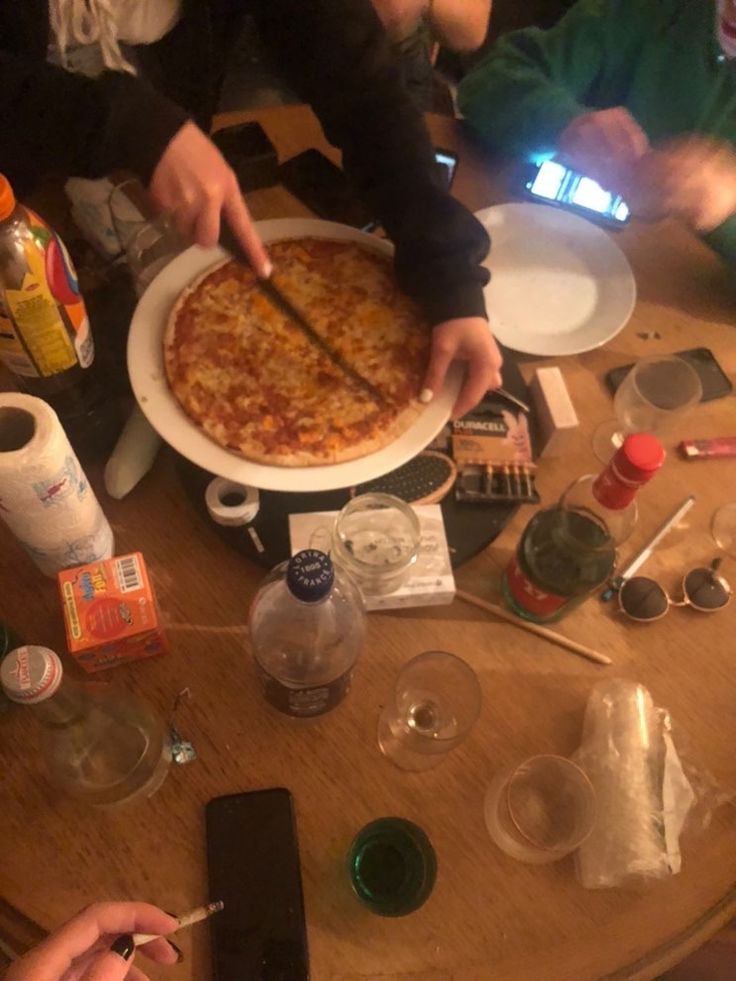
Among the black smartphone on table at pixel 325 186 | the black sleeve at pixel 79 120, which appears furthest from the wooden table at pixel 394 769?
the black smartphone on table at pixel 325 186

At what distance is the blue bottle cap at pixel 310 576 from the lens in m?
0.60

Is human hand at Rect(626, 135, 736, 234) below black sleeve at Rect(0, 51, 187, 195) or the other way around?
the other way around

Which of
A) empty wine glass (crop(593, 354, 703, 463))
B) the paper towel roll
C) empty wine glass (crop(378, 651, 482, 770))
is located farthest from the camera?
empty wine glass (crop(593, 354, 703, 463))

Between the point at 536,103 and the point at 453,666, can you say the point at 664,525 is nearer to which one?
the point at 453,666

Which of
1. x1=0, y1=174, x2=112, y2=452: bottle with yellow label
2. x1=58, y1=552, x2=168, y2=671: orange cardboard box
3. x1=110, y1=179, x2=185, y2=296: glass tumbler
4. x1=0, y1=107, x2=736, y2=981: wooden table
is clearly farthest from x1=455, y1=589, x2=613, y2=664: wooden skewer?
x1=110, y1=179, x2=185, y2=296: glass tumbler

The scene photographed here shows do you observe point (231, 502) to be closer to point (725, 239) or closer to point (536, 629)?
point (536, 629)

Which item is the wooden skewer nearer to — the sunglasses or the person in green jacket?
the sunglasses

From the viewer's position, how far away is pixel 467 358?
3.12 feet

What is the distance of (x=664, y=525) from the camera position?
937 mm

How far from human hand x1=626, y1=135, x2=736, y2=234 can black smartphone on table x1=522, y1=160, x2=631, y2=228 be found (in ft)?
0.10

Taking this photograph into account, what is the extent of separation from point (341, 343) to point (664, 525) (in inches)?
18.6

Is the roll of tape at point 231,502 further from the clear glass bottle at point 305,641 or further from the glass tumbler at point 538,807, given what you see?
the glass tumbler at point 538,807

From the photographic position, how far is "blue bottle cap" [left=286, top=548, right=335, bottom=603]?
60 cm

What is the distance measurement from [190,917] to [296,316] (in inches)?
27.3
